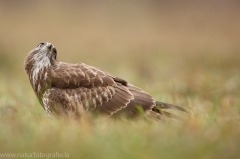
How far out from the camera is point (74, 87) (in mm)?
7258

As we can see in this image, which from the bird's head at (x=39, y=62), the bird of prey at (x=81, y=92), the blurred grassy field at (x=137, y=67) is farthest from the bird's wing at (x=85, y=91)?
the blurred grassy field at (x=137, y=67)

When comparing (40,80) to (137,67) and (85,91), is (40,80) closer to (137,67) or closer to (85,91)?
(85,91)

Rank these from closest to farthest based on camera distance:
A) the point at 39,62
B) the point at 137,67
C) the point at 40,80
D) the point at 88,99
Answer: the point at 88,99
the point at 40,80
the point at 39,62
the point at 137,67

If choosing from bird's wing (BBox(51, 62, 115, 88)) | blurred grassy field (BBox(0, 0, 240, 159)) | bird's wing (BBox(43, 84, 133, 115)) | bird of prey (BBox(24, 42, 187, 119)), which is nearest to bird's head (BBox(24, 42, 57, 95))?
bird of prey (BBox(24, 42, 187, 119))

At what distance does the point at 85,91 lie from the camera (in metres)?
7.25

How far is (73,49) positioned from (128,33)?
3.72 metres

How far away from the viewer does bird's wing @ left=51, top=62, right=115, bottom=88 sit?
7234mm

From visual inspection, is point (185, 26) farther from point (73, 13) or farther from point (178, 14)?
point (73, 13)

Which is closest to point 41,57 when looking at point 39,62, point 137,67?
point 39,62

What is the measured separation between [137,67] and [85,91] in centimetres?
687

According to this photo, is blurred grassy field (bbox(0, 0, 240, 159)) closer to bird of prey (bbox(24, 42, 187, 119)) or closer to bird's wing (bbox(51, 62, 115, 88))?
bird of prey (bbox(24, 42, 187, 119))

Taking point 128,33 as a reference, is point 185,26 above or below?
above

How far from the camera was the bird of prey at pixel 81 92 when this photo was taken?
23.2ft

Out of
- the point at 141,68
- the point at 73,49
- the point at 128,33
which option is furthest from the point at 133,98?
the point at 128,33
